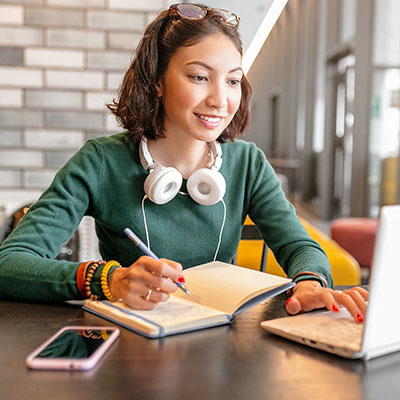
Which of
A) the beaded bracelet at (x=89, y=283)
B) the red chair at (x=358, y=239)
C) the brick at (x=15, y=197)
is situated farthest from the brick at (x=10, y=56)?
the red chair at (x=358, y=239)

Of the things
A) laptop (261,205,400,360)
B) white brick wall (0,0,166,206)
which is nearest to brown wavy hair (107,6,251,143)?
laptop (261,205,400,360)

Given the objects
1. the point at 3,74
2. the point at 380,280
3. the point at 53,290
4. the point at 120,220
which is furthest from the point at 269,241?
the point at 3,74

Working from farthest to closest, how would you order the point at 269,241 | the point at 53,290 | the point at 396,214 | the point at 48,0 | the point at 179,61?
the point at 48,0 < the point at 269,241 < the point at 179,61 < the point at 53,290 < the point at 396,214

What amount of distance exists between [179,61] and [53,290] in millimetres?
621

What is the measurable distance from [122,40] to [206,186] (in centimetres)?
143

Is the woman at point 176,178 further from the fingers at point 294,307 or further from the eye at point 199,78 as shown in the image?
the fingers at point 294,307

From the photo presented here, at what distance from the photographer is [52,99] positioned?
2.62m

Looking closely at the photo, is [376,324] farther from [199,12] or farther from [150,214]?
[199,12]

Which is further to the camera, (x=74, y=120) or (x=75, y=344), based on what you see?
(x=74, y=120)

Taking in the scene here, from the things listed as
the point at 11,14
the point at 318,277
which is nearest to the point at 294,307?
the point at 318,277

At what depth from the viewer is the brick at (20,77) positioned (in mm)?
2568

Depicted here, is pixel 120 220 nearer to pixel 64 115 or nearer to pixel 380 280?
pixel 380 280

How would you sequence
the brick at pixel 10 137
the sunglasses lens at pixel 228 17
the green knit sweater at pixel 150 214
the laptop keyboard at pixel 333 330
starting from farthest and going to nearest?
1. the brick at pixel 10 137
2. the sunglasses lens at pixel 228 17
3. the green knit sweater at pixel 150 214
4. the laptop keyboard at pixel 333 330

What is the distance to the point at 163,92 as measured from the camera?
147cm
